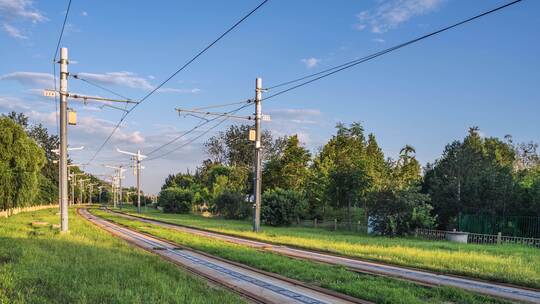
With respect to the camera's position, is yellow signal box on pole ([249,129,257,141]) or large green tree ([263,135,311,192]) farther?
large green tree ([263,135,311,192])

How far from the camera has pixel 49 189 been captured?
109 meters

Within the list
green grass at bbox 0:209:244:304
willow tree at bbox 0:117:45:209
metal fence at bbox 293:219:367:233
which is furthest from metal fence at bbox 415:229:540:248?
willow tree at bbox 0:117:45:209

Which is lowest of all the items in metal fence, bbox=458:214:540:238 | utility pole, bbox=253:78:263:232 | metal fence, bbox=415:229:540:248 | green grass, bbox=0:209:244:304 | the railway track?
metal fence, bbox=415:229:540:248

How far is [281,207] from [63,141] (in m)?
27.9

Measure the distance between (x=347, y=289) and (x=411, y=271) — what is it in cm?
478

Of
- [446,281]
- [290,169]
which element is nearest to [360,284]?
[446,281]

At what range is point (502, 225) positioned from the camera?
3728 cm

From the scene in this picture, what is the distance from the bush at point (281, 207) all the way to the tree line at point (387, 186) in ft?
0.32

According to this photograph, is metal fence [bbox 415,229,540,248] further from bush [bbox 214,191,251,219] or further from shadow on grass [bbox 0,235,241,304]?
bush [bbox 214,191,251,219]

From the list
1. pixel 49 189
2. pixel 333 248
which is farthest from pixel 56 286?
pixel 49 189

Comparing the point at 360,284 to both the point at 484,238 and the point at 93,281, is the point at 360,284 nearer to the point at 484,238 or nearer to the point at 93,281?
the point at 93,281

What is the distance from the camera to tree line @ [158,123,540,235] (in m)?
37.7

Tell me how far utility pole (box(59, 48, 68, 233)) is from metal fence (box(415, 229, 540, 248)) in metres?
24.2

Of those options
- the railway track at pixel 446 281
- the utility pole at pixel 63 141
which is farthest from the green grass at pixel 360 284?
the utility pole at pixel 63 141
